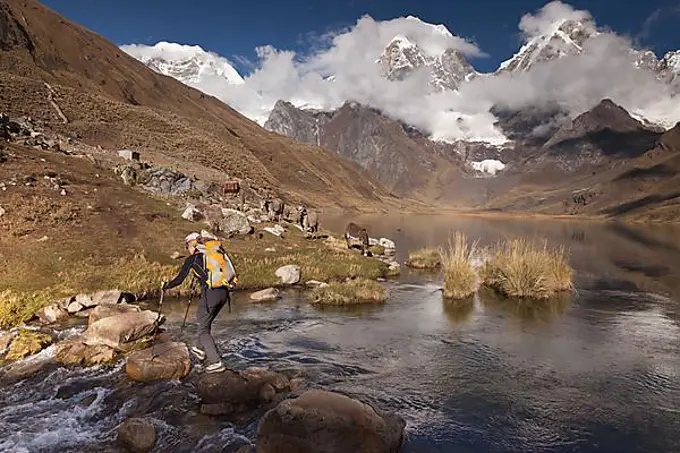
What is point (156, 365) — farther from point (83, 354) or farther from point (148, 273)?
point (148, 273)

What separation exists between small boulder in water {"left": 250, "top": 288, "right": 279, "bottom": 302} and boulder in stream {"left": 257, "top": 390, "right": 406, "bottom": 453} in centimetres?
1461

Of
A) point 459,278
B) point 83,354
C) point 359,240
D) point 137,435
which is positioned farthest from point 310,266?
point 137,435

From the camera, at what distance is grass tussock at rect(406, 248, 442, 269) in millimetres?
39156

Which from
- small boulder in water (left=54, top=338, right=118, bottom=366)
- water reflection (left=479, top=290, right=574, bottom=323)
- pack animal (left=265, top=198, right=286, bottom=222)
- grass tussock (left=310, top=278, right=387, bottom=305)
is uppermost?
pack animal (left=265, top=198, right=286, bottom=222)

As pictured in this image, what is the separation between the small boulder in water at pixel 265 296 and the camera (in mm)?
24484

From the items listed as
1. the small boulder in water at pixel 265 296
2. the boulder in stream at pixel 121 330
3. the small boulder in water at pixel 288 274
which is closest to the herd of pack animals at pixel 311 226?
the small boulder in water at pixel 288 274

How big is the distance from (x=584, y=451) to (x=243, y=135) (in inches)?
7763

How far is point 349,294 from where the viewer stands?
83.3 feet

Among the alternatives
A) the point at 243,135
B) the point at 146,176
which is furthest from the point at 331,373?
the point at 243,135

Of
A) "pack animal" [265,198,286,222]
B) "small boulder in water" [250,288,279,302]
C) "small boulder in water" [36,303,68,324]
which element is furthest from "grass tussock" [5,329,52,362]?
"pack animal" [265,198,286,222]

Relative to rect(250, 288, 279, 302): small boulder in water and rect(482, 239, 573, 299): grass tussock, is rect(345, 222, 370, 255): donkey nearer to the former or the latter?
rect(482, 239, 573, 299): grass tussock

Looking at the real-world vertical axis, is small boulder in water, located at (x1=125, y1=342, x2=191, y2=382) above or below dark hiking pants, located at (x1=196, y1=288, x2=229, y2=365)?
below

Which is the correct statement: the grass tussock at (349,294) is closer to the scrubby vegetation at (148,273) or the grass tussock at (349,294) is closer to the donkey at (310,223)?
the scrubby vegetation at (148,273)

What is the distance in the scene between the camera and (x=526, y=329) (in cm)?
2072
